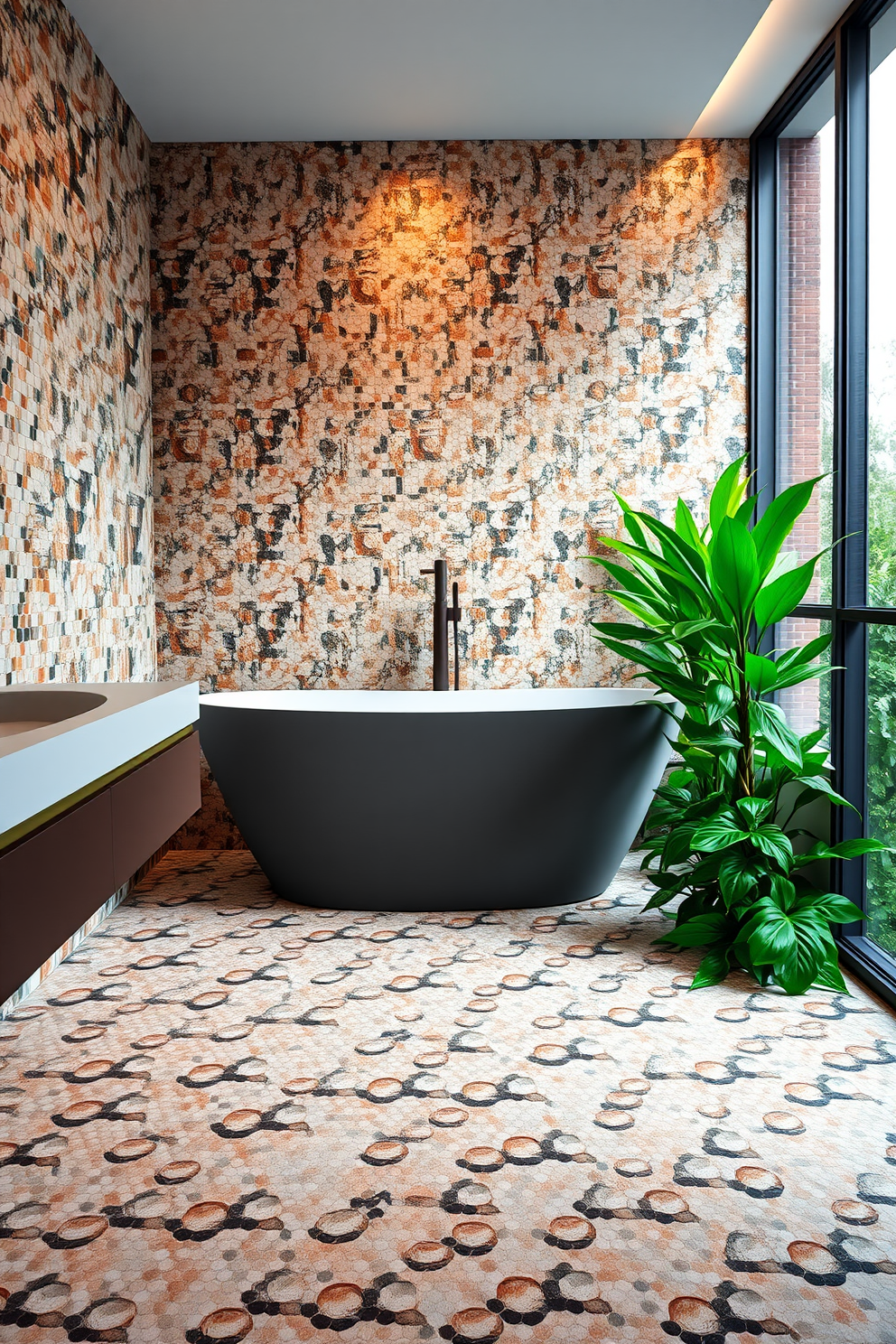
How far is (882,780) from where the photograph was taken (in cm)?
A: 280

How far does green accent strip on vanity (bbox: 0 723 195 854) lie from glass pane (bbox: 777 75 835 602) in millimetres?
2373

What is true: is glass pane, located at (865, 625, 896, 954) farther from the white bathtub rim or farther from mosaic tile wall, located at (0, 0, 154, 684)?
mosaic tile wall, located at (0, 0, 154, 684)

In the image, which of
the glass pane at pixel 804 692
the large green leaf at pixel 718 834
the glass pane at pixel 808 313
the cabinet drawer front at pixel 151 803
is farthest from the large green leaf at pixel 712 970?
the cabinet drawer front at pixel 151 803

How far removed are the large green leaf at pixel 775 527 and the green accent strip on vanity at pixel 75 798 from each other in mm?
1777

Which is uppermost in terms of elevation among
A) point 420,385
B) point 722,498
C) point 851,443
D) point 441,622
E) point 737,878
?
point 420,385

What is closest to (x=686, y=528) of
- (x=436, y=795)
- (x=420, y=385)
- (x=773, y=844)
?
(x=773, y=844)

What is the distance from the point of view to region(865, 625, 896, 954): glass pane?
2.73 metres

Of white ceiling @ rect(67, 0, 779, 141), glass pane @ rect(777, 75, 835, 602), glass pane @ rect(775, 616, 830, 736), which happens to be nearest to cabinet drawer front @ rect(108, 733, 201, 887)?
glass pane @ rect(775, 616, 830, 736)

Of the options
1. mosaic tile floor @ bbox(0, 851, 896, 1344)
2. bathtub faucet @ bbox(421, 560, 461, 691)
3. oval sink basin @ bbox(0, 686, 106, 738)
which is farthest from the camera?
bathtub faucet @ bbox(421, 560, 461, 691)

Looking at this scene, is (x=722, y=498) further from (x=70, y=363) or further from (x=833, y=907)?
(x=70, y=363)

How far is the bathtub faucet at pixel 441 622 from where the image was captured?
390cm

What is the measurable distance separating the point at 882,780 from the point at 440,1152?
163cm

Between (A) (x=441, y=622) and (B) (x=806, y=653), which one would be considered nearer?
(B) (x=806, y=653)

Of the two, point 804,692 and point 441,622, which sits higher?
point 441,622
